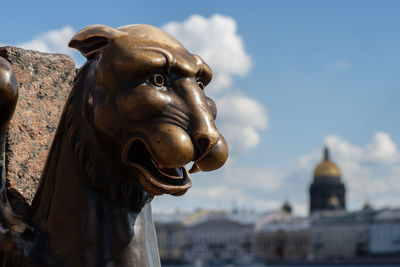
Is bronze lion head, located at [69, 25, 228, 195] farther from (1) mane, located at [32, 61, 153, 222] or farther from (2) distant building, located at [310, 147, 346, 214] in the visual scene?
(2) distant building, located at [310, 147, 346, 214]

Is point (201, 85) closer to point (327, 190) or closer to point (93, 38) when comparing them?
point (93, 38)

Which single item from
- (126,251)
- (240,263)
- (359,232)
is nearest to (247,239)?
(240,263)

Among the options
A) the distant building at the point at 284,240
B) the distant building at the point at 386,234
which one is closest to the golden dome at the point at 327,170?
the distant building at the point at 284,240

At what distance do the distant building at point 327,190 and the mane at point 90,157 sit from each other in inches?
2195

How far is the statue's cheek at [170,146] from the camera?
89 centimetres

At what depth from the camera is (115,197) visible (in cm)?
98

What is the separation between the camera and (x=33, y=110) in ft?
4.15

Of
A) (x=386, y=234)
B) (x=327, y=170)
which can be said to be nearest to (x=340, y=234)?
(x=386, y=234)

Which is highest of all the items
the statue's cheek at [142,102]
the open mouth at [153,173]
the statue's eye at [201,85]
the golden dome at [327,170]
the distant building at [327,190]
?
the golden dome at [327,170]

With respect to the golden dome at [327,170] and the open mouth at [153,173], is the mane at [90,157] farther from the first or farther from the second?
the golden dome at [327,170]

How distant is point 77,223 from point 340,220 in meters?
51.6

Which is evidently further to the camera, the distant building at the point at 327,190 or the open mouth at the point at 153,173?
the distant building at the point at 327,190

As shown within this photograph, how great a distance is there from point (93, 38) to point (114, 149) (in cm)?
14

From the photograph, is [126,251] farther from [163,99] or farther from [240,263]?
[240,263]
